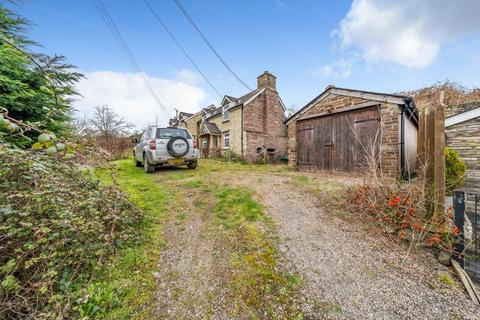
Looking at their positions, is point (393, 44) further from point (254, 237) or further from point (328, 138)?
point (254, 237)

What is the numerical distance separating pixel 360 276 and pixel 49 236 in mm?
3152

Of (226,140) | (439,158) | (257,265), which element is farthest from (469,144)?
(226,140)

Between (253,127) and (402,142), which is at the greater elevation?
(253,127)

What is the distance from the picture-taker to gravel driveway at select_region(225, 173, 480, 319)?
155cm

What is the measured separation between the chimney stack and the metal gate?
15.1 metres

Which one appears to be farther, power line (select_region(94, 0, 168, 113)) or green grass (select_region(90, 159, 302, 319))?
power line (select_region(94, 0, 168, 113))

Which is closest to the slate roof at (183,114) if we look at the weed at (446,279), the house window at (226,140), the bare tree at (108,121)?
the bare tree at (108,121)

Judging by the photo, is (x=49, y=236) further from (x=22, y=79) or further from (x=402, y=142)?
(x=402, y=142)

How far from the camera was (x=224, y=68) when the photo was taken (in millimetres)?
13969

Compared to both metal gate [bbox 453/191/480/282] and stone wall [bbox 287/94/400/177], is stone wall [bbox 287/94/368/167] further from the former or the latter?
metal gate [bbox 453/191/480/282]

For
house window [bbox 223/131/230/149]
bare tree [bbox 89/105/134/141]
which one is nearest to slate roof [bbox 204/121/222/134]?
house window [bbox 223/131/230/149]

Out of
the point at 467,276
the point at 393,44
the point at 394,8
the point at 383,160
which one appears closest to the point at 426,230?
the point at 467,276

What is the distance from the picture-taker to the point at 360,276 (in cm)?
194

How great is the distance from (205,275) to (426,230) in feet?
9.85
